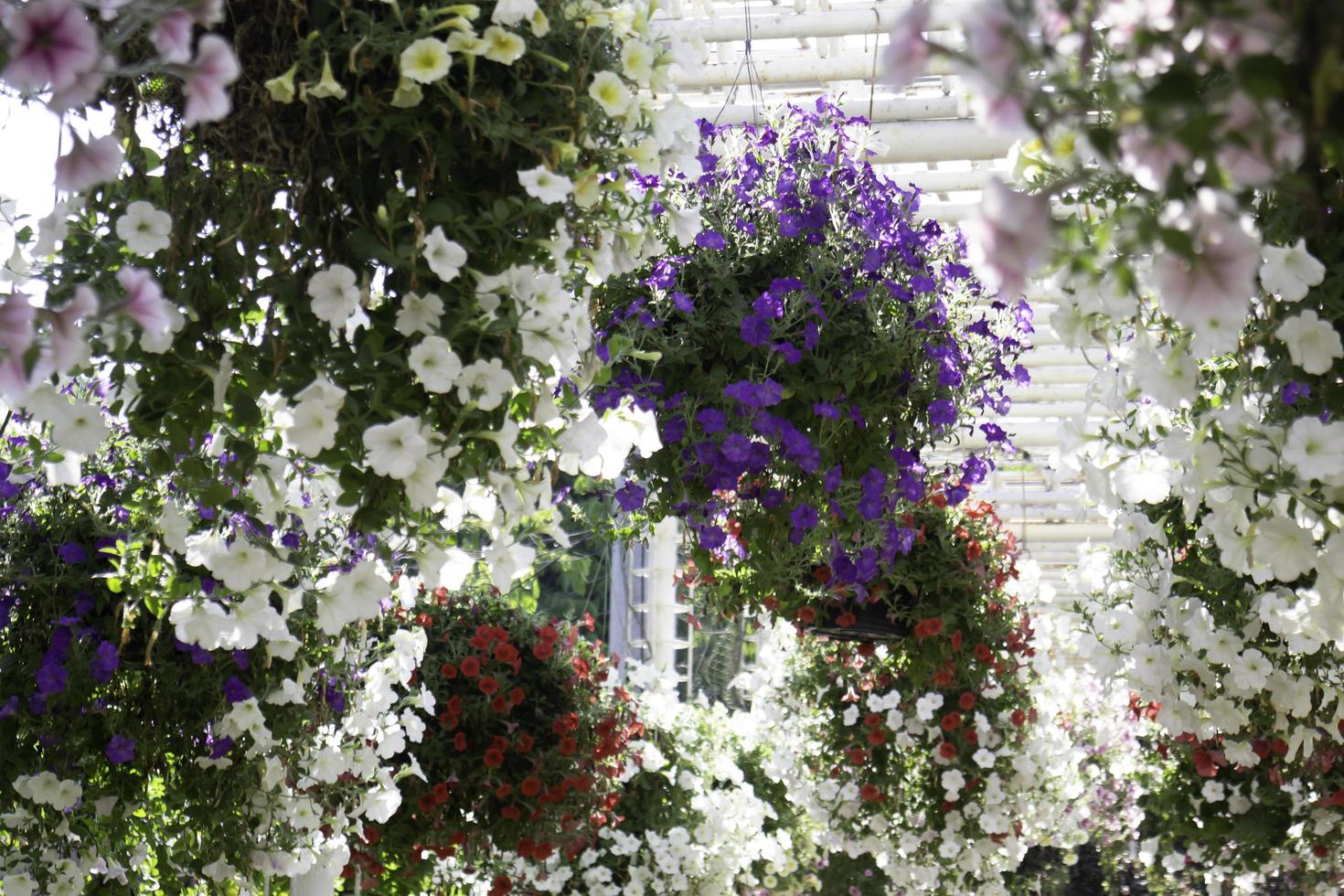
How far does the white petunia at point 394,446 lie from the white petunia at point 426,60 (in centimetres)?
28

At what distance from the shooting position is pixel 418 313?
3.97 feet

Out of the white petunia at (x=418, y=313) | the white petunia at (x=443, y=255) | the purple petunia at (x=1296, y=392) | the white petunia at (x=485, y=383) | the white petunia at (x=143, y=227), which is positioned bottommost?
the white petunia at (x=485, y=383)

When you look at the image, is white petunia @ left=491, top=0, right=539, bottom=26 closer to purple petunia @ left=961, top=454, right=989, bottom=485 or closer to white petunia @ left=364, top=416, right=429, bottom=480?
white petunia @ left=364, top=416, right=429, bottom=480

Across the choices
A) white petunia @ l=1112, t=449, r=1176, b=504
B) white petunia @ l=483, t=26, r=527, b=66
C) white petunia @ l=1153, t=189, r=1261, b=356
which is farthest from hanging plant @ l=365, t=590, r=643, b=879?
white petunia @ l=1153, t=189, r=1261, b=356

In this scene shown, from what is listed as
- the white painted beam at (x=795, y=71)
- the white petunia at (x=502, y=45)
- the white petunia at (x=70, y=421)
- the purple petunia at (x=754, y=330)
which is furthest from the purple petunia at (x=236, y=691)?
the white painted beam at (x=795, y=71)

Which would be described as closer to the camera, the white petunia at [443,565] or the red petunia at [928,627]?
the white petunia at [443,565]

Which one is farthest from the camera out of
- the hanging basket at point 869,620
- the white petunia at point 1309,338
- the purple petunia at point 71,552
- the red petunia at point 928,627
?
the red petunia at point 928,627

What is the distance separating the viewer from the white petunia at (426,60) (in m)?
1.15

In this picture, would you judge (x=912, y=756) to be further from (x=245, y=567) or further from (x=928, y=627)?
(x=245, y=567)

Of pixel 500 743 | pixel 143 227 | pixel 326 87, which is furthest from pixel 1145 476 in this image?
pixel 500 743

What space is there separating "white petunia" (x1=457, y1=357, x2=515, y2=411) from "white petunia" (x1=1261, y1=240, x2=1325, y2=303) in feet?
2.13

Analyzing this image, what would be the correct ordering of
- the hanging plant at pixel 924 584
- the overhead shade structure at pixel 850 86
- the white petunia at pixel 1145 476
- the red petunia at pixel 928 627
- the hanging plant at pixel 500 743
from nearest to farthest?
the white petunia at pixel 1145 476, the hanging plant at pixel 924 584, the red petunia at pixel 928 627, the hanging plant at pixel 500 743, the overhead shade structure at pixel 850 86

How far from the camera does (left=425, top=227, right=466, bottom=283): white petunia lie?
46.6 inches

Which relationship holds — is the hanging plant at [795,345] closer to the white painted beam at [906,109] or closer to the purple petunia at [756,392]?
the purple petunia at [756,392]
